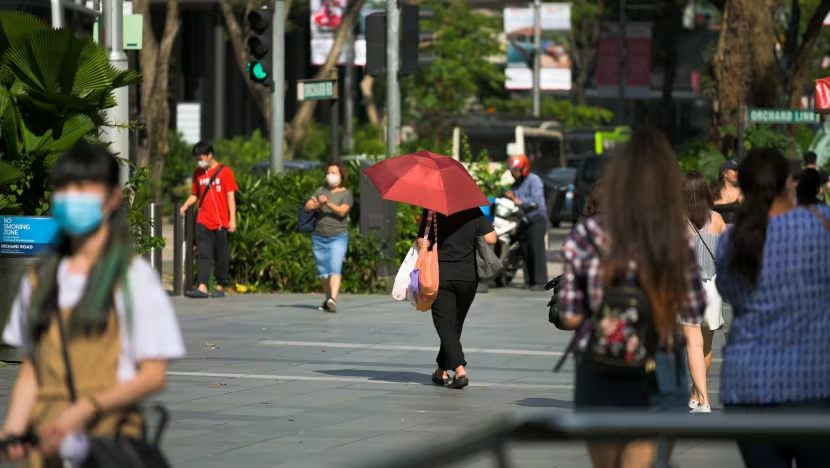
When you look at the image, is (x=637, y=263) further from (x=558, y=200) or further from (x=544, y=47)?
(x=544, y=47)

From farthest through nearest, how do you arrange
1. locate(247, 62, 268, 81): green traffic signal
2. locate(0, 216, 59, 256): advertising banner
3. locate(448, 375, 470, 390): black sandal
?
locate(247, 62, 268, 81): green traffic signal → locate(0, 216, 59, 256): advertising banner → locate(448, 375, 470, 390): black sandal

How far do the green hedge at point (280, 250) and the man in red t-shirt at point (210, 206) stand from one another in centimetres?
91

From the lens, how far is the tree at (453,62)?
5697 cm

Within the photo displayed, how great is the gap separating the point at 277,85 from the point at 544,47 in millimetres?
50499

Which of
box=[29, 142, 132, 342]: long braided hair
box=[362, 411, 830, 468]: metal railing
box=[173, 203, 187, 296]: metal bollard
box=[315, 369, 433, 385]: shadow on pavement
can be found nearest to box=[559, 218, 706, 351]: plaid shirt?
box=[29, 142, 132, 342]: long braided hair

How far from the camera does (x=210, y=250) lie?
18.5 m

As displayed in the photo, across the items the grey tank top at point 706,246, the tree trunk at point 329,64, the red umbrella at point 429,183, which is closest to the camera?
the grey tank top at point 706,246

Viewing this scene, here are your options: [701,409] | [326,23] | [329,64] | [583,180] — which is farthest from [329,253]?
[326,23]

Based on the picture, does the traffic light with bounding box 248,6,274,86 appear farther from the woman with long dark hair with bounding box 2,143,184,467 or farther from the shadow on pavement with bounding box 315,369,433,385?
the woman with long dark hair with bounding box 2,143,184,467

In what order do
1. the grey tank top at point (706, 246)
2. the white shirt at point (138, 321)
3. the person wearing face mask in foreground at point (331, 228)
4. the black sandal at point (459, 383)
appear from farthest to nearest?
the person wearing face mask in foreground at point (331, 228), the black sandal at point (459, 383), the grey tank top at point (706, 246), the white shirt at point (138, 321)

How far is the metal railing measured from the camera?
331 cm

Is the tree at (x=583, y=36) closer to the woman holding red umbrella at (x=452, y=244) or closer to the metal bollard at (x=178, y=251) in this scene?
the metal bollard at (x=178, y=251)

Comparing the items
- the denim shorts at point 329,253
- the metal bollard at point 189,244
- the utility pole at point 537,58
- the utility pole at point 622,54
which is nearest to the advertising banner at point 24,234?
the denim shorts at point 329,253

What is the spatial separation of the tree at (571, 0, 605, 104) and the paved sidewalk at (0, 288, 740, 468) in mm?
57630
